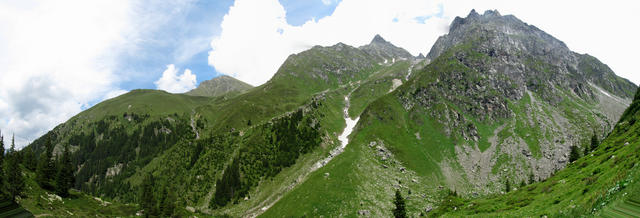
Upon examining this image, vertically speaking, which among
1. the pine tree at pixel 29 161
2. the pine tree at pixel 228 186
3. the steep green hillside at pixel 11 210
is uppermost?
the pine tree at pixel 29 161

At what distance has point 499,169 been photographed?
14412 centimetres

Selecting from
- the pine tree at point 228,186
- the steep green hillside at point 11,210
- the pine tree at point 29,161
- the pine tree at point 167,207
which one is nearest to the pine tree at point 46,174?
the pine tree at point 29,161

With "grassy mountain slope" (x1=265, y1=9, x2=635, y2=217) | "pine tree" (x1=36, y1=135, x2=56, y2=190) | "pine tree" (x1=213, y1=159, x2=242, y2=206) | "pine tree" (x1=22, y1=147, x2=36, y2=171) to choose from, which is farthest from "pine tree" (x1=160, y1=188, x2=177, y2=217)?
"pine tree" (x1=213, y1=159, x2=242, y2=206)

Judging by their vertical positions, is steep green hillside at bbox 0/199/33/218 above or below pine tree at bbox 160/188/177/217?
above

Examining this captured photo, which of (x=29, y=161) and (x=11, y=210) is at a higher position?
(x=29, y=161)

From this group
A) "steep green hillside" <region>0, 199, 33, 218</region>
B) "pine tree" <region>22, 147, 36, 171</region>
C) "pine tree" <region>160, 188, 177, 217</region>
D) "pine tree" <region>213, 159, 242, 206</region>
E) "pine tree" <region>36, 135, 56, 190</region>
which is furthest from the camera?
"pine tree" <region>213, 159, 242, 206</region>

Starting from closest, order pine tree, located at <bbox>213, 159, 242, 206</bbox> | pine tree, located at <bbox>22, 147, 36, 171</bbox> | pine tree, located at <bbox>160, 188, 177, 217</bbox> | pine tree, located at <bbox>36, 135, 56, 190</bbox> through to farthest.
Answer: pine tree, located at <bbox>36, 135, 56, 190</bbox>
pine tree, located at <bbox>160, 188, 177, 217</bbox>
pine tree, located at <bbox>22, 147, 36, 171</bbox>
pine tree, located at <bbox>213, 159, 242, 206</bbox>

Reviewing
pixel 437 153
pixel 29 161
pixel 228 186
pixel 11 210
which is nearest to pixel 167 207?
pixel 11 210

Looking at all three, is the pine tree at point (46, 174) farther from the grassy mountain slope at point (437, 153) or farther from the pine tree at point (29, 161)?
the grassy mountain slope at point (437, 153)

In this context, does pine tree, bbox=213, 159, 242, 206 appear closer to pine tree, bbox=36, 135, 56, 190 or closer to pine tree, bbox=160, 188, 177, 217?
pine tree, bbox=160, 188, 177, 217

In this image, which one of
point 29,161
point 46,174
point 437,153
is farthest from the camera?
point 437,153

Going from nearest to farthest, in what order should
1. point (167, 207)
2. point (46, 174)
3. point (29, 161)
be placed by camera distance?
point (46, 174), point (167, 207), point (29, 161)

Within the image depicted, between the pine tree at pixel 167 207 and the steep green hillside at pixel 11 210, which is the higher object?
the steep green hillside at pixel 11 210

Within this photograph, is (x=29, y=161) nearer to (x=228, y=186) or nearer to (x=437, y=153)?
(x=228, y=186)
